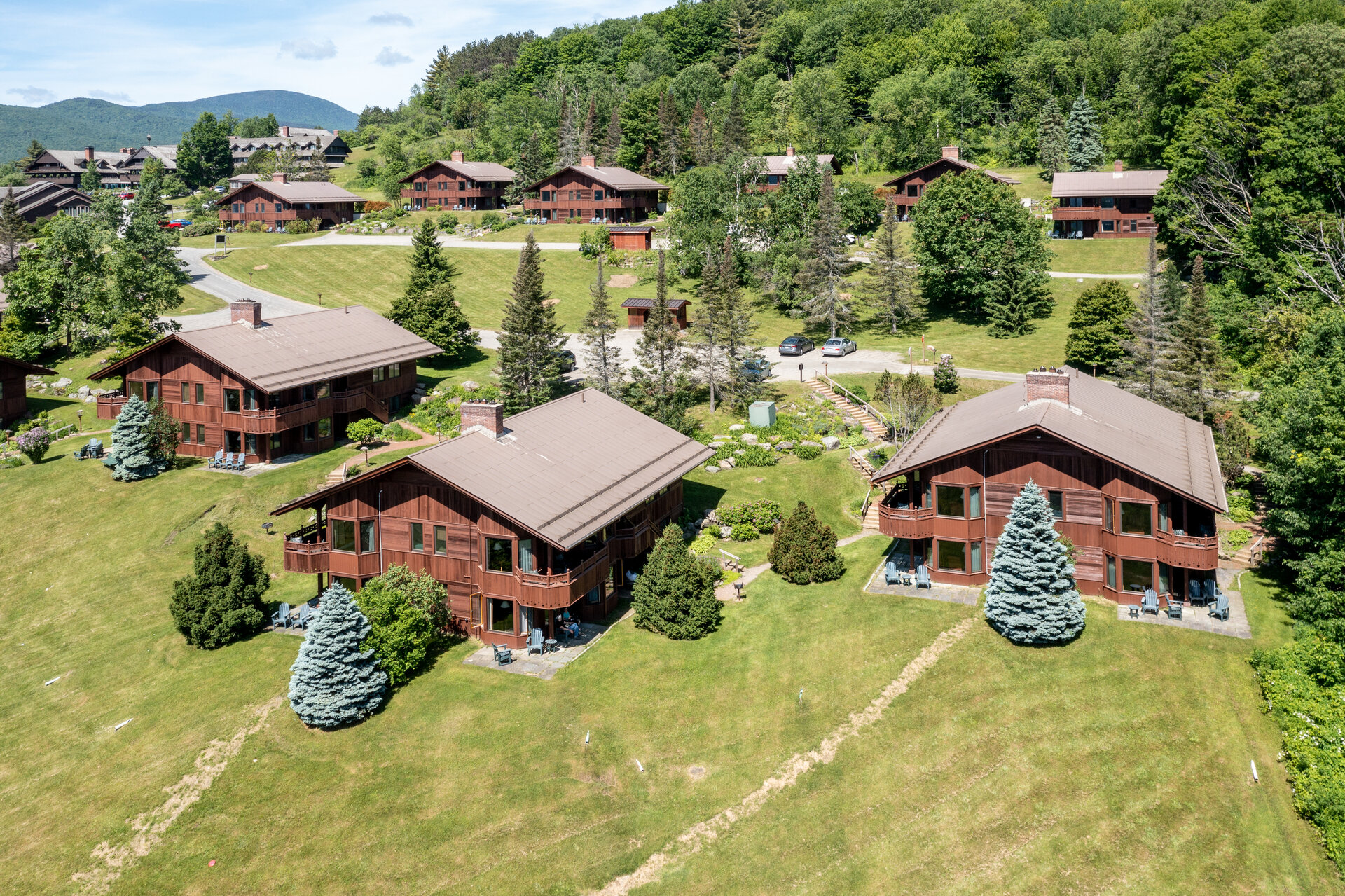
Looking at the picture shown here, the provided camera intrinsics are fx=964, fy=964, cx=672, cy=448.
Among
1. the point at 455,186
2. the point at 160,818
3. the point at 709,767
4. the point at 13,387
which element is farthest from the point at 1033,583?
the point at 455,186

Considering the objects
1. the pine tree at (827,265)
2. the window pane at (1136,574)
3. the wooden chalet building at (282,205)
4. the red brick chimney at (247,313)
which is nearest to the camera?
the window pane at (1136,574)

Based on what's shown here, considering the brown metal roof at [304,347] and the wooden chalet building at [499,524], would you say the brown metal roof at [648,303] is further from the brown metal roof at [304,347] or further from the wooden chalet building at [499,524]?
the wooden chalet building at [499,524]

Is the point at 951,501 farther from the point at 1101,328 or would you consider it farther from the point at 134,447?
the point at 134,447

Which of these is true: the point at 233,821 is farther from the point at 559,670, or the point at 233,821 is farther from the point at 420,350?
the point at 420,350

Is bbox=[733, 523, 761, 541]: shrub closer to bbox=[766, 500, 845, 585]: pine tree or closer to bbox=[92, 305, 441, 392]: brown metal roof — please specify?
bbox=[766, 500, 845, 585]: pine tree

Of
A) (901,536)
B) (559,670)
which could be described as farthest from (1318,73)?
(559,670)

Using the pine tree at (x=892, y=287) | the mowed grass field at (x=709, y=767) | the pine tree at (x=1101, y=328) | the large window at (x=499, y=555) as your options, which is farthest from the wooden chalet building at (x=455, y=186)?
the large window at (x=499, y=555)
